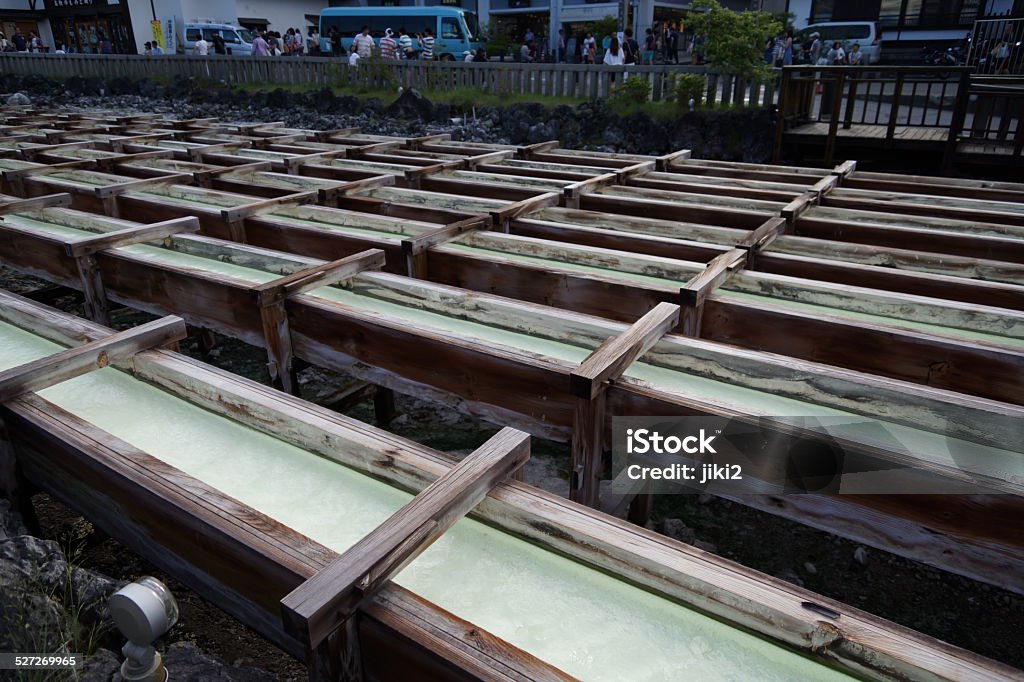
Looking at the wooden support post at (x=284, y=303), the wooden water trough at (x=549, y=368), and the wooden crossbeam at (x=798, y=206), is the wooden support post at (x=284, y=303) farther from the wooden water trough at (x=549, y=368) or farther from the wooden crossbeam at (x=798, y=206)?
the wooden crossbeam at (x=798, y=206)

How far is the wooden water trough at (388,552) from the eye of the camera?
1.69 metres

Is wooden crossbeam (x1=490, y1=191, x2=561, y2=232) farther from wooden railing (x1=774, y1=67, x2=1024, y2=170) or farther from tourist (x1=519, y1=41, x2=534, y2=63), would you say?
tourist (x1=519, y1=41, x2=534, y2=63)

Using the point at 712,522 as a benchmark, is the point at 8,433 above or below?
→ above

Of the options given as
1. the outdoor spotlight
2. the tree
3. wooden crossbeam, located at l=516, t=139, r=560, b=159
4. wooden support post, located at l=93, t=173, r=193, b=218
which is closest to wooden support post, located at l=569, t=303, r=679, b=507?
the outdoor spotlight

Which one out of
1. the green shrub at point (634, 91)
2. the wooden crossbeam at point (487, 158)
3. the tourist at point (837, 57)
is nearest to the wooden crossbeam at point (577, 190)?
the wooden crossbeam at point (487, 158)

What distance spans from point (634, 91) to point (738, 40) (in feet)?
7.28

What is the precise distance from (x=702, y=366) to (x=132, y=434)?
8.14ft

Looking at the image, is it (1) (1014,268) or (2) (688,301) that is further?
(1) (1014,268)

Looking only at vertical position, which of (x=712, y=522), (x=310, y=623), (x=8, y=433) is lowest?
(x=712, y=522)

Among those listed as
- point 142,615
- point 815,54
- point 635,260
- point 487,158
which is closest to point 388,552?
point 142,615

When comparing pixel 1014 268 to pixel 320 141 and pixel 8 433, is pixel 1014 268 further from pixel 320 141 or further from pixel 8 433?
pixel 320 141

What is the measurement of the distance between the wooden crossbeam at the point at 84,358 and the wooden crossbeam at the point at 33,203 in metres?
3.83

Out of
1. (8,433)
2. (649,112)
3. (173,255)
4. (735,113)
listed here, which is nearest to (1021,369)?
(8,433)

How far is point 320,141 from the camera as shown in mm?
10844
